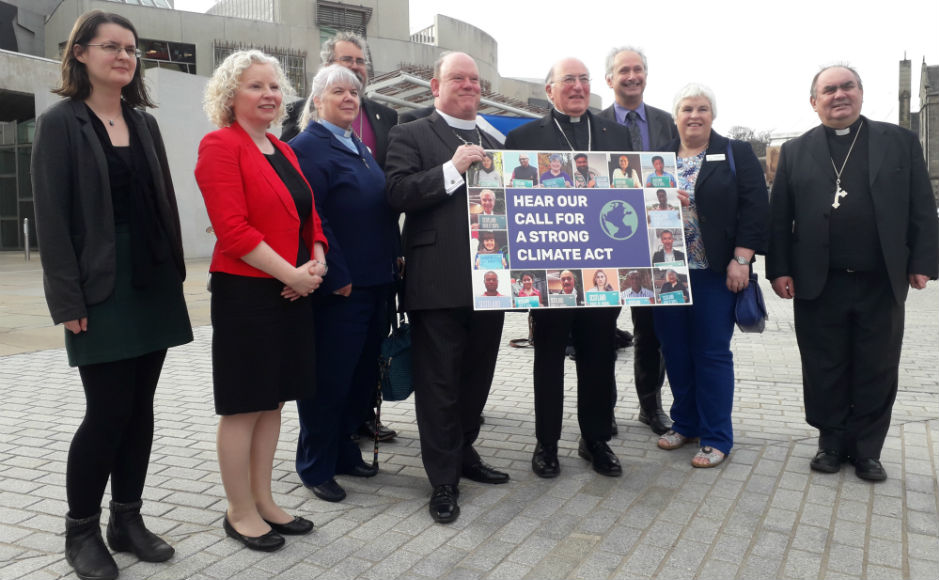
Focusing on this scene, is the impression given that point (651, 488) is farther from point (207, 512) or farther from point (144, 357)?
point (144, 357)

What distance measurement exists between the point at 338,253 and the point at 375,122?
49.0 inches

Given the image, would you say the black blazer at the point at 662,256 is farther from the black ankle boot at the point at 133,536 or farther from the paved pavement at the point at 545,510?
the black ankle boot at the point at 133,536

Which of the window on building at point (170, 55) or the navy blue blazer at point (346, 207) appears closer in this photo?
the navy blue blazer at point (346, 207)

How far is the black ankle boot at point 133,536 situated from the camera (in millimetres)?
3111

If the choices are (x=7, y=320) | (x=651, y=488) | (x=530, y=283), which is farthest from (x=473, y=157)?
(x=7, y=320)

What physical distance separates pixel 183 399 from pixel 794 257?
189 inches

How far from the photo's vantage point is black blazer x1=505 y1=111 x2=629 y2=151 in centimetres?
413

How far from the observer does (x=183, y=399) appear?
6.27 m

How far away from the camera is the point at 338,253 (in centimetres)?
367

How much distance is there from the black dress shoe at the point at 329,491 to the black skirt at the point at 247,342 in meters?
0.82

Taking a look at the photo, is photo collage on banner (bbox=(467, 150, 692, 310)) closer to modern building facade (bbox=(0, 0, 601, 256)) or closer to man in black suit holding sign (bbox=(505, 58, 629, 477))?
man in black suit holding sign (bbox=(505, 58, 629, 477))

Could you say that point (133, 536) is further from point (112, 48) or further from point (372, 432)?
point (372, 432)

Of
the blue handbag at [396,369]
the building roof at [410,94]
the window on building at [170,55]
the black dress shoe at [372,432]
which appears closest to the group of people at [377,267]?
the blue handbag at [396,369]

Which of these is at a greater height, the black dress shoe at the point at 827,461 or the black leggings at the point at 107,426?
the black leggings at the point at 107,426
